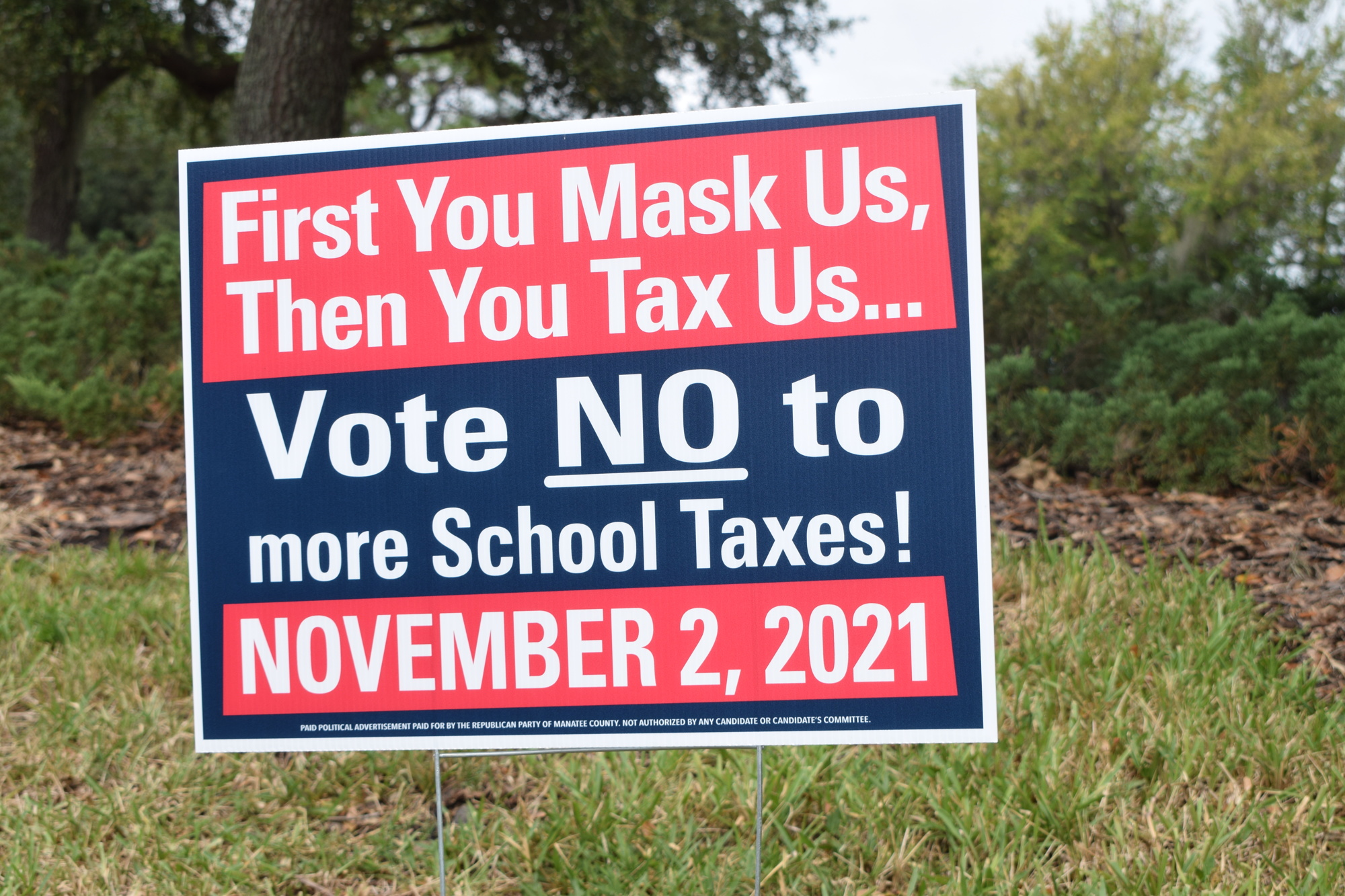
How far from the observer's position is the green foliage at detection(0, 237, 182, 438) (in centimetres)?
682

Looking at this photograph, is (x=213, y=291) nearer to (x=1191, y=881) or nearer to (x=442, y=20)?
(x=1191, y=881)

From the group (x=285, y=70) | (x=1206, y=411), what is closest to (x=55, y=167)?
(x=285, y=70)

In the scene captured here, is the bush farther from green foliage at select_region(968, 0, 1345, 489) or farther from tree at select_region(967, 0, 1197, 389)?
tree at select_region(967, 0, 1197, 389)

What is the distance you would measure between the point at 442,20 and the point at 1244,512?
11957 mm

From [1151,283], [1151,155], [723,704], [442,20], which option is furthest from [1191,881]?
[1151,155]

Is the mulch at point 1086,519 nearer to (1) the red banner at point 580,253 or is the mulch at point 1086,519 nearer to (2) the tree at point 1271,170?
(1) the red banner at point 580,253

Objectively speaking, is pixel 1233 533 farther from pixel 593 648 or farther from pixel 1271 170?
pixel 1271 170

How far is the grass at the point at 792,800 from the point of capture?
101 inches

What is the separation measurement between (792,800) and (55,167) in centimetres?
1761

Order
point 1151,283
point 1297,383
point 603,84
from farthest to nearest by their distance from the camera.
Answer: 1. point 603,84
2. point 1151,283
3. point 1297,383

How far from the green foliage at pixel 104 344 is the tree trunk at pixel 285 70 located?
1315mm

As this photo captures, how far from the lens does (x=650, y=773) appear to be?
2994mm

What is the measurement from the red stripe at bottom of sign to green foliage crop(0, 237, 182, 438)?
16.9ft

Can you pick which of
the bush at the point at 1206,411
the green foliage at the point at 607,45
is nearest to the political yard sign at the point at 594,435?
the bush at the point at 1206,411
